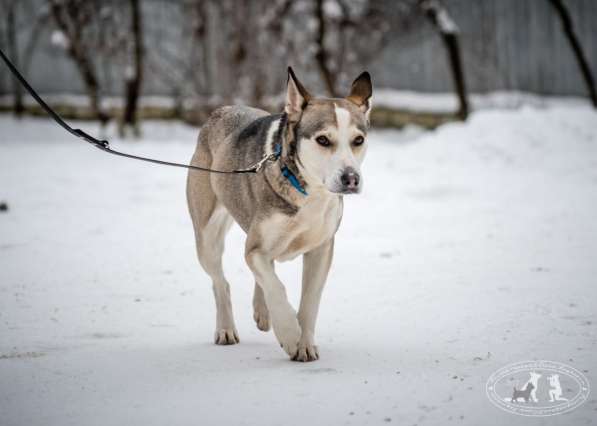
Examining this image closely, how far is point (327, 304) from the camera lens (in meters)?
6.31

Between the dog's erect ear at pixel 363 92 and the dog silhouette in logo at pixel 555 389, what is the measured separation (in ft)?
6.58

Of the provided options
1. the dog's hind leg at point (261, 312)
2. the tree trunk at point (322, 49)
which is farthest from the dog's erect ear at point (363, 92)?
the tree trunk at point (322, 49)

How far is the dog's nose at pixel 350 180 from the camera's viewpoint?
4109 mm

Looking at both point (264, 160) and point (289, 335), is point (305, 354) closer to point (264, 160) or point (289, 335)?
point (289, 335)

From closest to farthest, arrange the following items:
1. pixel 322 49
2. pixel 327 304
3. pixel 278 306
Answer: pixel 278 306
pixel 327 304
pixel 322 49

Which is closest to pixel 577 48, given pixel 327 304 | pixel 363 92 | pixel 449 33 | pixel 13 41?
pixel 449 33

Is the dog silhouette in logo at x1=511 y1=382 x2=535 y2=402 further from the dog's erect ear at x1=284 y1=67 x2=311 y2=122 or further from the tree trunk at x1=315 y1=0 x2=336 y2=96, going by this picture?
the tree trunk at x1=315 y1=0 x2=336 y2=96

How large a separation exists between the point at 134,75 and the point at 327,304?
51.3 feet

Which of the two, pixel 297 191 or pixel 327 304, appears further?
pixel 327 304

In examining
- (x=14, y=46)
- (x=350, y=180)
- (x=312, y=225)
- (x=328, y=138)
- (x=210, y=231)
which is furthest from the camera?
(x=14, y=46)

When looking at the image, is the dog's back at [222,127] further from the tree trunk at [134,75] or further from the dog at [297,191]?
the tree trunk at [134,75]

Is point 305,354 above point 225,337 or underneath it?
above

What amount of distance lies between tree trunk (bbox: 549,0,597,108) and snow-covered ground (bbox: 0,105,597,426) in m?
Result: 6.57

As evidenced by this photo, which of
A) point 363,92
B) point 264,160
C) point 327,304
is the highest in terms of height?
point 363,92
